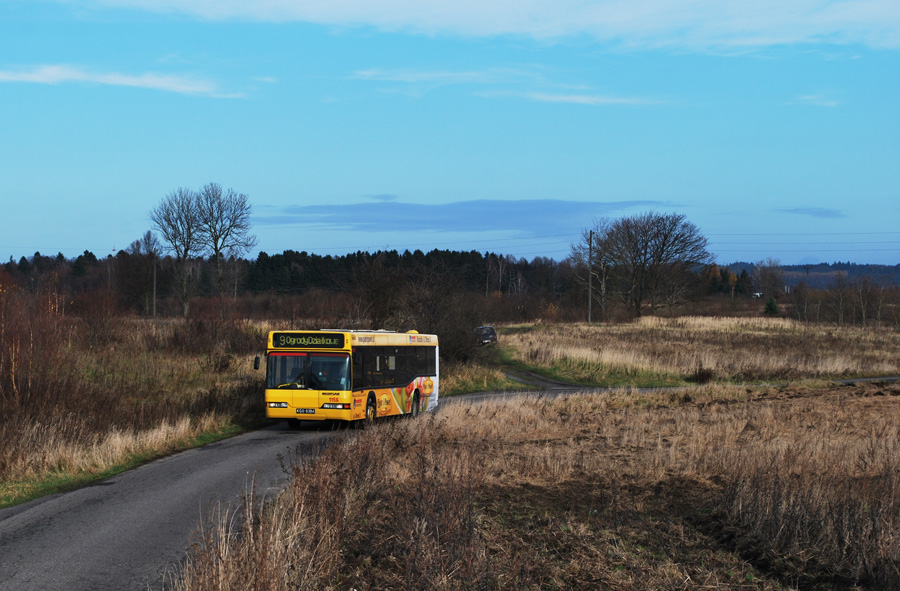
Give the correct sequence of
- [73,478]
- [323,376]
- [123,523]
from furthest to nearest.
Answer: [323,376] < [73,478] < [123,523]

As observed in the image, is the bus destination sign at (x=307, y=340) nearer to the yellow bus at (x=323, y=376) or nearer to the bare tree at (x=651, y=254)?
the yellow bus at (x=323, y=376)

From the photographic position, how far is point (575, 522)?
938 centimetres

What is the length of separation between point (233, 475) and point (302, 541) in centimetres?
642

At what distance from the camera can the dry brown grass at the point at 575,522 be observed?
23.0ft

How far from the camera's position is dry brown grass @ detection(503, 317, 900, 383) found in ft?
134

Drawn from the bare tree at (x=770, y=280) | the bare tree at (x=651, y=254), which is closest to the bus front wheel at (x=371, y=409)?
the bare tree at (x=651, y=254)

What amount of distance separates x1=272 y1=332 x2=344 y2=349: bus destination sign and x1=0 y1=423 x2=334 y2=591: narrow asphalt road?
481cm

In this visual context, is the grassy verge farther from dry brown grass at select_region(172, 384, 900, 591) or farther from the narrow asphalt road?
dry brown grass at select_region(172, 384, 900, 591)

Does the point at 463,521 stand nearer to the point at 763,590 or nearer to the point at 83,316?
the point at 763,590

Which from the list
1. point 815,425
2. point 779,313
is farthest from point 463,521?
point 779,313

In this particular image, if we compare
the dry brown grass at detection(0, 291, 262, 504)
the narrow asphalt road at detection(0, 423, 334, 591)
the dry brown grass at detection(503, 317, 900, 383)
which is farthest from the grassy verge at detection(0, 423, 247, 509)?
the dry brown grass at detection(503, 317, 900, 383)

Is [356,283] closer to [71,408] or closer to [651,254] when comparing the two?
[71,408]

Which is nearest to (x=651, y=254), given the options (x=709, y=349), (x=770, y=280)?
(x=709, y=349)

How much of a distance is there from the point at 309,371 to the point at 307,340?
2.66ft
